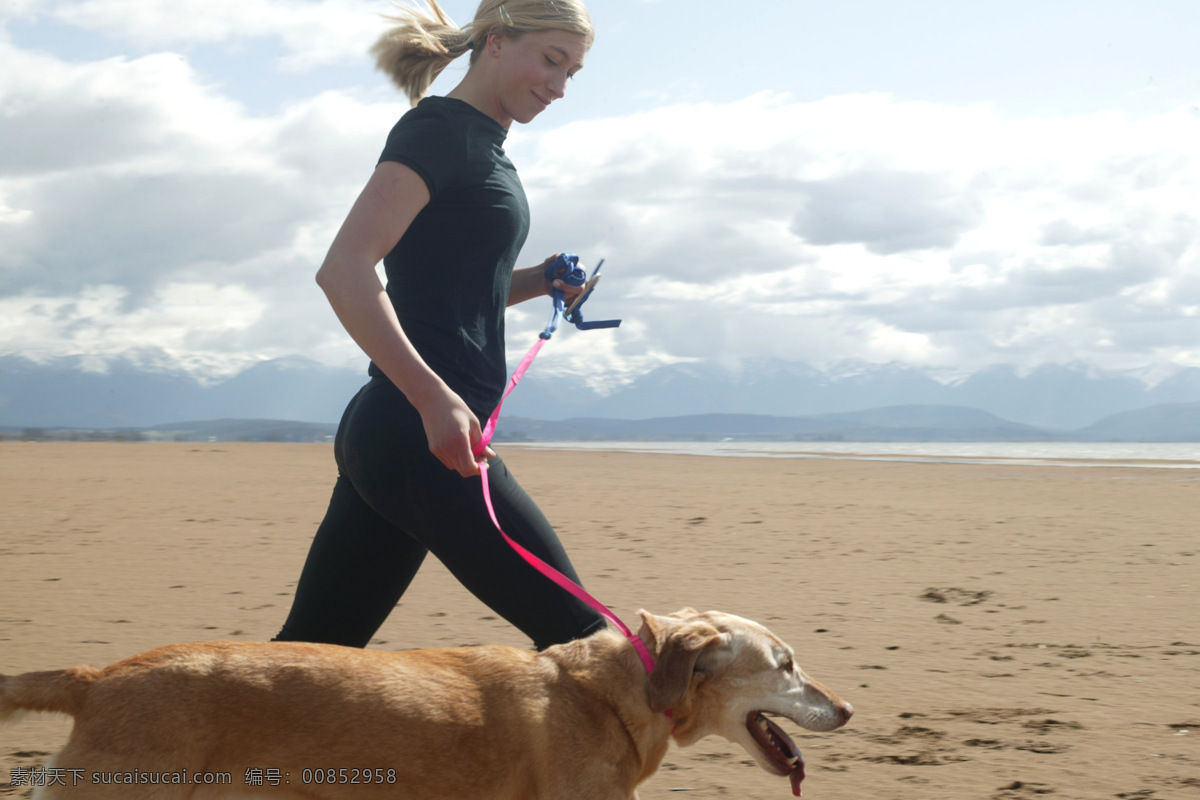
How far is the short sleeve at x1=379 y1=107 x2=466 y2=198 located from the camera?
2379 millimetres

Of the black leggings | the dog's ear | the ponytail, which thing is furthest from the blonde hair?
the dog's ear

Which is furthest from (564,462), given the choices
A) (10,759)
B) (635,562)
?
(10,759)

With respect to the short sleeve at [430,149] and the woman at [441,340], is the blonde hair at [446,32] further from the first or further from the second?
the short sleeve at [430,149]

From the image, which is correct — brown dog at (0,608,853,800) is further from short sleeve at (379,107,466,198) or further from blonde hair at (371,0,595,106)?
blonde hair at (371,0,595,106)

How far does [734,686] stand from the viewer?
9.25 feet

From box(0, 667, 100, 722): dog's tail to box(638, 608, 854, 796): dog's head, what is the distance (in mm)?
1468

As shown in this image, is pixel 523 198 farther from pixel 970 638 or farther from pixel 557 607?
pixel 970 638

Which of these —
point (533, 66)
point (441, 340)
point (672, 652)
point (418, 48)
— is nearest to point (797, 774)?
point (672, 652)

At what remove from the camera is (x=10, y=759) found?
4.30 meters

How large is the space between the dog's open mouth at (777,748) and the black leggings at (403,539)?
1.94 ft

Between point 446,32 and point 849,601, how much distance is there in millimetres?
6880

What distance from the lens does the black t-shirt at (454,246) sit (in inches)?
96.6

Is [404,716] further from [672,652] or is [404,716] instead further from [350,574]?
[672,652]

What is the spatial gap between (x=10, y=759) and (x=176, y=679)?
283cm
